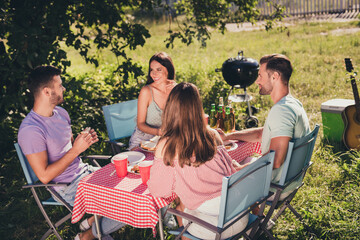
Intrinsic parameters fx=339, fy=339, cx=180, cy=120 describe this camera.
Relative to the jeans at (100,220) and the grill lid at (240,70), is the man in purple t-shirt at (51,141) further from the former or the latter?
the grill lid at (240,70)

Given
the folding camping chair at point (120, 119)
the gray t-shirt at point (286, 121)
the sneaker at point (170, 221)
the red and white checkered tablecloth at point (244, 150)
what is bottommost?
the sneaker at point (170, 221)

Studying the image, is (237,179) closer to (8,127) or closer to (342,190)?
(342,190)

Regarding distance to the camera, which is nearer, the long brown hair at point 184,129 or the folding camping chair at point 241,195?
the folding camping chair at point 241,195

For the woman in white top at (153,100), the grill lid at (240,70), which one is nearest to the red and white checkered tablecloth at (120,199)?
the woman in white top at (153,100)

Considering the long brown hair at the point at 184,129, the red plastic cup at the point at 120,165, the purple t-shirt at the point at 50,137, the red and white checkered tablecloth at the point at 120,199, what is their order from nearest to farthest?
the long brown hair at the point at 184,129 → the red and white checkered tablecloth at the point at 120,199 → the red plastic cup at the point at 120,165 → the purple t-shirt at the point at 50,137

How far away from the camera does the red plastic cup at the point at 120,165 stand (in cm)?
245

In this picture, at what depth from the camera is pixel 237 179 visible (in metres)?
2.05

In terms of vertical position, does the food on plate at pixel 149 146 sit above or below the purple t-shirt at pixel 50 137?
below

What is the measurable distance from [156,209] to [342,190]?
2.46 metres

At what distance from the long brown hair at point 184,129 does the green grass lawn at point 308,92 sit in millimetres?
1462

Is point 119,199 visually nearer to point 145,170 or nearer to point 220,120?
point 145,170

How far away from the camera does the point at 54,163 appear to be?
2707 mm

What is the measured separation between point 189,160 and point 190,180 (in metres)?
0.15

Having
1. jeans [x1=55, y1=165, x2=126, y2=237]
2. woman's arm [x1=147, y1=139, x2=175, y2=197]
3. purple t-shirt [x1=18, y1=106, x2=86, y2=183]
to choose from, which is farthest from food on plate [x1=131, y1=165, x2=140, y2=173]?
purple t-shirt [x1=18, y1=106, x2=86, y2=183]
